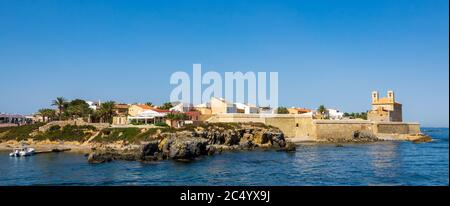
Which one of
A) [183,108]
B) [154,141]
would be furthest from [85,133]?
[183,108]

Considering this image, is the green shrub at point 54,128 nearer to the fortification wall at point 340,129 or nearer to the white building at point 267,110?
the white building at point 267,110

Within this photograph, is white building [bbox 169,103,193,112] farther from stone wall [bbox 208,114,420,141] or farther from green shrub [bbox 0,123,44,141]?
green shrub [bbox 0,123,44,141]

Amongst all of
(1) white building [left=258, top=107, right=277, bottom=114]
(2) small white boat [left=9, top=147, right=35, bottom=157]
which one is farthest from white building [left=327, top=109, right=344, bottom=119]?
(2) small white boat [left=9, top=147, right=35, bottom=157]

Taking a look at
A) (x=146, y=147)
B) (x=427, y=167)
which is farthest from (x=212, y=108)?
(x=427, y=167)

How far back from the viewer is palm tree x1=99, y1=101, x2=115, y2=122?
190 ft

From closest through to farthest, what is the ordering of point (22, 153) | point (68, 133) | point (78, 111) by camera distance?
point (22, 153) → point (68, 133) → point (78, 111)

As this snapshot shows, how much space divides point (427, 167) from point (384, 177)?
22.4 ft

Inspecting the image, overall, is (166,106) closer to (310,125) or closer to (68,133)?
(68,133)

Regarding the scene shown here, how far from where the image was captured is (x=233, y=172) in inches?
1128

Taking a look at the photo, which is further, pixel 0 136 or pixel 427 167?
pixel 0 136

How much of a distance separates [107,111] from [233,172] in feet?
111

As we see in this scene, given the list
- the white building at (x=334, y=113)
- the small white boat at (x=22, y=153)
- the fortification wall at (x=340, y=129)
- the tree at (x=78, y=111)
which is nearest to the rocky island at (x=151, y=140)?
the tree at (x=78, y=111)
